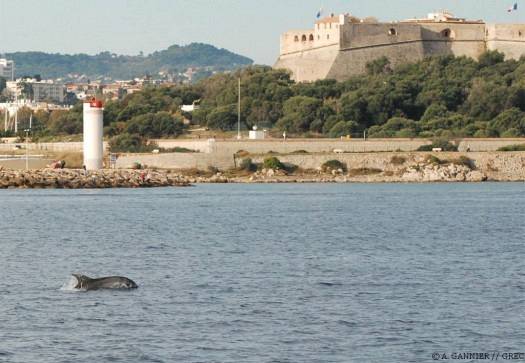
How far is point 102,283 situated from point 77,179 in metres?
43.2

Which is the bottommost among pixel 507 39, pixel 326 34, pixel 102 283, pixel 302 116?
pixel 102 283

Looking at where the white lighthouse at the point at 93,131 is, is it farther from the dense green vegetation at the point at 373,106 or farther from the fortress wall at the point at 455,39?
the fortress wall at the point at 455,39

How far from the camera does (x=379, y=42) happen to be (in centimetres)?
9544

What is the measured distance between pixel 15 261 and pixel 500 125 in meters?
58.7

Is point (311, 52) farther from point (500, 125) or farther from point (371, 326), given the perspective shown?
point (371, 326)

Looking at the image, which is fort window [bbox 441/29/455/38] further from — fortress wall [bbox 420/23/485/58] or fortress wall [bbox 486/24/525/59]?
fortress wall [bbox 486/24/525/59]

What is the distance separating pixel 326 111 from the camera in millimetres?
85125

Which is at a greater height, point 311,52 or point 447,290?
point 311,52

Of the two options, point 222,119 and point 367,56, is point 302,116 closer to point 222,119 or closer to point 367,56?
point 222,119

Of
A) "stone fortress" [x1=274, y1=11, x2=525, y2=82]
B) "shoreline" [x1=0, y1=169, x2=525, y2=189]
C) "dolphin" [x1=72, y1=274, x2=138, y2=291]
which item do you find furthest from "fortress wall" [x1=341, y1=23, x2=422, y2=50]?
"dolphin" [x1=72, y1=274, x2=138, y2=291]

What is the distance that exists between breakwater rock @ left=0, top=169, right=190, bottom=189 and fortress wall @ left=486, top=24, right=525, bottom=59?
121ft

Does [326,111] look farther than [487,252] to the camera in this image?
Yes

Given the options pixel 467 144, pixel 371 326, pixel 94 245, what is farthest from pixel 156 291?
pixel 467 144

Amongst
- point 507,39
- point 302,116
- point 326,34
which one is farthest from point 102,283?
point 507,39
